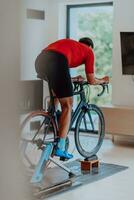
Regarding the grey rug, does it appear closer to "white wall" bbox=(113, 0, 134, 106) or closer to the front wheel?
the front wheel

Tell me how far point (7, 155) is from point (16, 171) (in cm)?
2

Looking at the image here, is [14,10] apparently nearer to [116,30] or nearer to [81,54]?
[81,54]

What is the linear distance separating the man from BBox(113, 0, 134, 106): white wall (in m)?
1.73

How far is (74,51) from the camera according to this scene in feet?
10.1

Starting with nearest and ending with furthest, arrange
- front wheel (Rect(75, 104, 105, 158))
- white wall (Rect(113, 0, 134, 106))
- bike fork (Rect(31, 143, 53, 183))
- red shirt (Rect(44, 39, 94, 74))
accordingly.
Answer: bike fork (Rect(31, 143, 53, 183)) < red shirt (Rect(44, 39, 94, 74)) < front wheel (Rect(75, 104, 105, 158)) < white wall (Rect(113, 0, 134, 106))

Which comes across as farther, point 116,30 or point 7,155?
point 116,30

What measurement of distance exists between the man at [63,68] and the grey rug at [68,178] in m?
0.22

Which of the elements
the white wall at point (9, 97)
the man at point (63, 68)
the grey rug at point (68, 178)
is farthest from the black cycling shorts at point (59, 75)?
the white wall at point (9, 97)

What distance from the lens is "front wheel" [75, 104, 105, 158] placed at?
3.42 metres

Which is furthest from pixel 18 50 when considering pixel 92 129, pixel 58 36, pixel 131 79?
pixel 58 36

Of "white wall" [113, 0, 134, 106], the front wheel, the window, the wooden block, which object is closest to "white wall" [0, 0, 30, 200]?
the front wheel

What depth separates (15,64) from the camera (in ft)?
1.56

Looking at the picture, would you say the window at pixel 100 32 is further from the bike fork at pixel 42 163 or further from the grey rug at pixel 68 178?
the bike fork at pixel 42 163

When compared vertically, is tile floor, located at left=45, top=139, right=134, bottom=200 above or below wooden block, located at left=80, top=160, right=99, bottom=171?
below
